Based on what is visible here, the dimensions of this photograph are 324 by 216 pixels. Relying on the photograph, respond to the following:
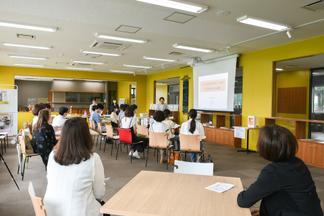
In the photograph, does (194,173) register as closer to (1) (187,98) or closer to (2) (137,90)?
(1) (187,98)

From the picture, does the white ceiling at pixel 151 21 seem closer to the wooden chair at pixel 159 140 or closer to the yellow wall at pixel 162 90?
the wooden chair at pixel 159 140

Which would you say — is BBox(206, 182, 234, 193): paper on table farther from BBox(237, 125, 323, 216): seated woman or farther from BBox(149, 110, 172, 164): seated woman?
BBox(149, 110, 172, 164): seated woman

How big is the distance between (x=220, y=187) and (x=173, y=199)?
0.46 metres

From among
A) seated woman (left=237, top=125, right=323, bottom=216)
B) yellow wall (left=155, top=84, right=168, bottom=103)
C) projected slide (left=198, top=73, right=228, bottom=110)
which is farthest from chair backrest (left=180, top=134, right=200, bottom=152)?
yellow wall (left=155, top=84, right=168, bottom=103)

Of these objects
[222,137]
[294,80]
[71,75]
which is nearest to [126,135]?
[222,137]

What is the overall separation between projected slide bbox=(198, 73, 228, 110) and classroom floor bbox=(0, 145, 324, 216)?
1754mm

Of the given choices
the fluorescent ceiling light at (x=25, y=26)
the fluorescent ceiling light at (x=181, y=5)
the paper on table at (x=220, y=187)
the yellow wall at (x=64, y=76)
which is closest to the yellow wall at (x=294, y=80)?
the yellow wall at (x=64, y=76)

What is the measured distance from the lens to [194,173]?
2551 millimetres

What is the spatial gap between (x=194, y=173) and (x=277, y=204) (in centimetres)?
106

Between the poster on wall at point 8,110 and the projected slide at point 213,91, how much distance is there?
245 inches

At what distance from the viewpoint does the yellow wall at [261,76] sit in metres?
6.45

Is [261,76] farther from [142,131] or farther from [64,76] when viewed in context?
[64,76]

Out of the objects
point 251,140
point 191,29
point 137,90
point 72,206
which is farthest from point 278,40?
point 137,90

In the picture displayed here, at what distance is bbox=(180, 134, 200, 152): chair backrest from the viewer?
196 inches
